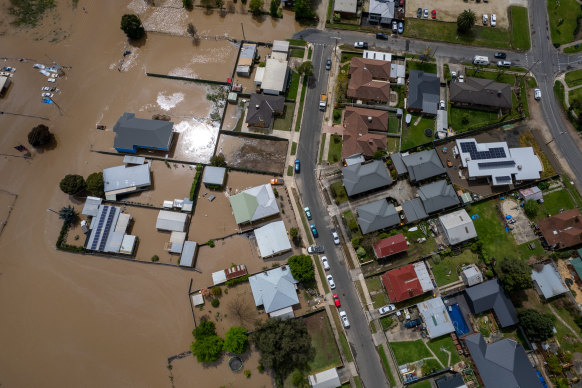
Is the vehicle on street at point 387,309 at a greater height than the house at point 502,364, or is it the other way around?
the vehicle on street at point 387,309

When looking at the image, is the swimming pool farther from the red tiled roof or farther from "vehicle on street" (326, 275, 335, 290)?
"vehicle on street" (326, 275, 335, 290)

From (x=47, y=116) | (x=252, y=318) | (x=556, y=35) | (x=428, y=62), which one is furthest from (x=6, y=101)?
(x=556, y=35)

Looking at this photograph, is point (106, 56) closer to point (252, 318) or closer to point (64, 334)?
point (64, 334)

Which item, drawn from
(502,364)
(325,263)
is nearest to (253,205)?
(325,263)

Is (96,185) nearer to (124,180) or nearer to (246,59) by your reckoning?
(124,180)

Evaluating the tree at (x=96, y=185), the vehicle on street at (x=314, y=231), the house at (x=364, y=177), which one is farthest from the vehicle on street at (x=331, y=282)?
the tree at (x=96, y=185)

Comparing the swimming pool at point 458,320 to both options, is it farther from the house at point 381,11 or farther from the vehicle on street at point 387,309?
the house at point 381,11
